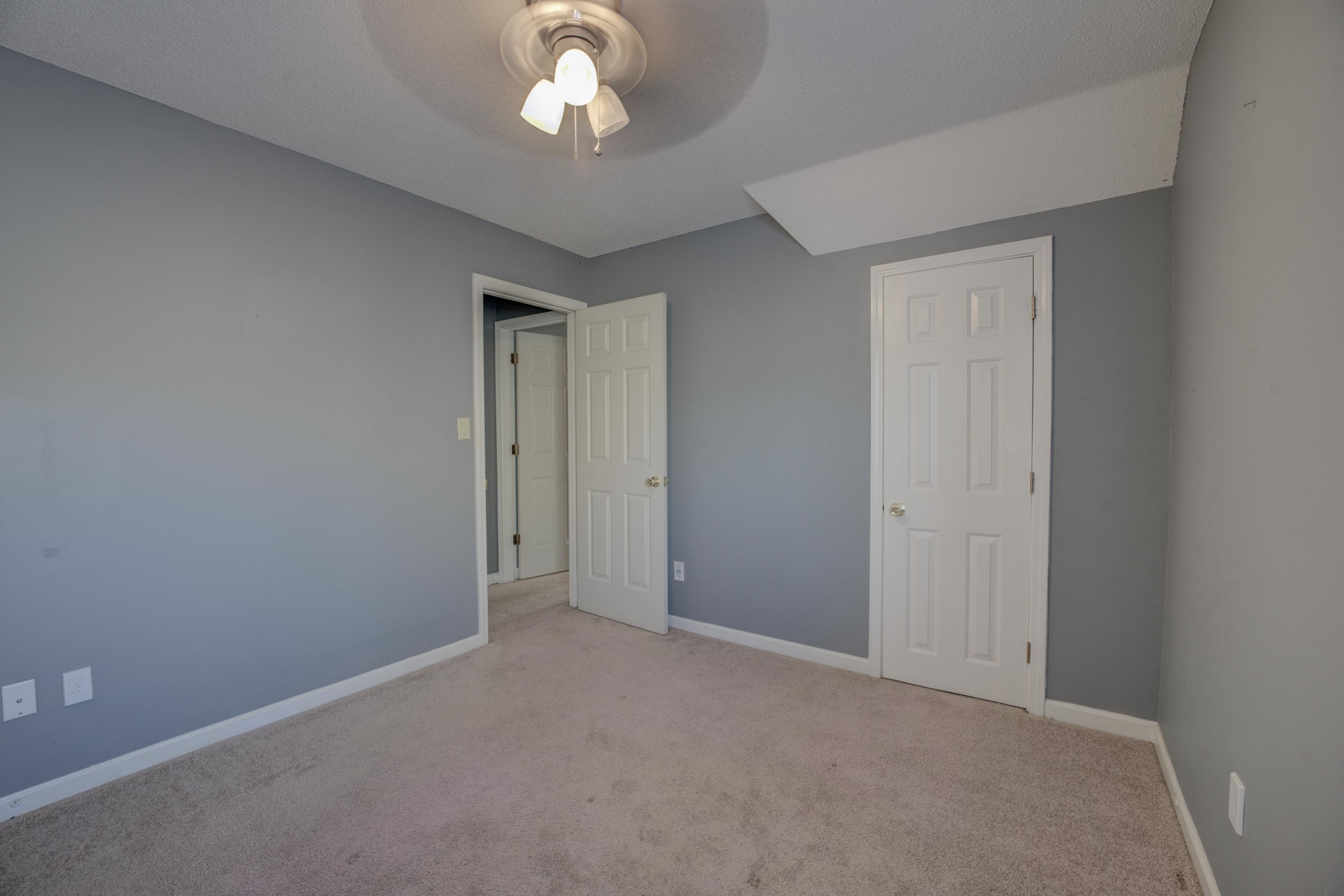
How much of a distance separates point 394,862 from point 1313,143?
2.75 m

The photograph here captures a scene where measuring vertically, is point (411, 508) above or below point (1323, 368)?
below

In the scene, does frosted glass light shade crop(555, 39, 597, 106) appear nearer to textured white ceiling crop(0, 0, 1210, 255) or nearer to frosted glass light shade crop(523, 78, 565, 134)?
frosted glass light shade crop(523, 78, 565, 134)

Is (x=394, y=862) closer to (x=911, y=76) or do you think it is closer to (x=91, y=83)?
(x=91, y=83)

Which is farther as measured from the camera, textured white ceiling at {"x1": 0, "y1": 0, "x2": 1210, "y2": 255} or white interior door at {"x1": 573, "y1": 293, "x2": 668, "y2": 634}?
white interior door at {"x1": 573, "y1": 293, "x2": 668, "y2": 634}

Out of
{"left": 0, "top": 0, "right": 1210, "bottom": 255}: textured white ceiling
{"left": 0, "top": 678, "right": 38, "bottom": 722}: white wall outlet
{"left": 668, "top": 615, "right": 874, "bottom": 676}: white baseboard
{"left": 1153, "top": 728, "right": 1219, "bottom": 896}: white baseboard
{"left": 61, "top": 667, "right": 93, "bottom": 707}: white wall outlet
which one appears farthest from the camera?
{"left": 668, "top": 615, "right": 874, "bottom": 676}: white baseboard

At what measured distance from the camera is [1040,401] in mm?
2346

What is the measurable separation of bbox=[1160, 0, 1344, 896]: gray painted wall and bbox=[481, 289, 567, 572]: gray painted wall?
3.95 m

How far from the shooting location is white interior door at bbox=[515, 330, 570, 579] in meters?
4.66

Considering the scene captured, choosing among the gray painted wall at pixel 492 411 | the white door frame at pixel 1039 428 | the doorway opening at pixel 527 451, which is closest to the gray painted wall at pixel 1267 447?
the white door frame at pixel 1039 428

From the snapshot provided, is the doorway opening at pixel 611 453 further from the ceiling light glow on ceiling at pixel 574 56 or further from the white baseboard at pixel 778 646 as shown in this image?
the ceiling light glow on ceiling at pixel 574 56

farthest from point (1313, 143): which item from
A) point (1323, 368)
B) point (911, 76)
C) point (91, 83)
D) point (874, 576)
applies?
point (91, 83)

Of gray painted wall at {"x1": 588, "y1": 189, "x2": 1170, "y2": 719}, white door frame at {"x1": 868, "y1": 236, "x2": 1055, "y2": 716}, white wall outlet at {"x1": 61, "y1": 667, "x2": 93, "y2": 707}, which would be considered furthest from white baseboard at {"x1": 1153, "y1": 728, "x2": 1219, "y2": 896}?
white wall outlet at {"x1": 61, "y1": 667, "x2": 93, "y2": 707}

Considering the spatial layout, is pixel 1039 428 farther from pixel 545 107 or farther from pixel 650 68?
pixel 545 107

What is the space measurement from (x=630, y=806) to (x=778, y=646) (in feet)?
4.87
